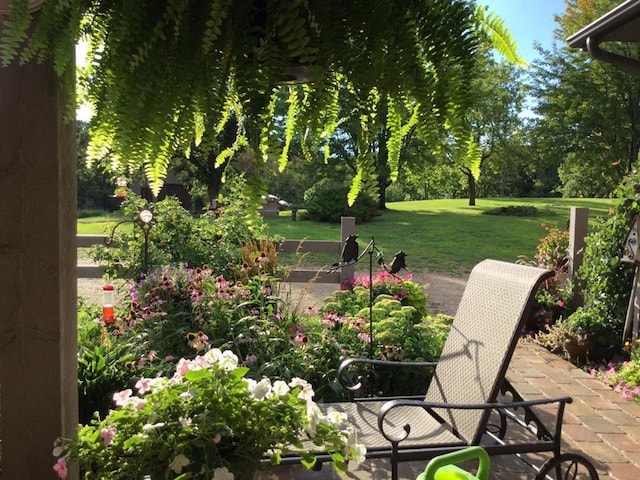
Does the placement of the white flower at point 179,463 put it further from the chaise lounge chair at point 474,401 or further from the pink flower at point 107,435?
the chaise lounge chair at point 474,401

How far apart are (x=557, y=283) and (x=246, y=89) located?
19.4 feet

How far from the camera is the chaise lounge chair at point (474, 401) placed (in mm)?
2232

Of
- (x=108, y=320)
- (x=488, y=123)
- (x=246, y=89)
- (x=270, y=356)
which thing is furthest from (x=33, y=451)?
(x=488, y=123)

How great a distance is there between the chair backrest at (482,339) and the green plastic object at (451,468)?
4.00 feet

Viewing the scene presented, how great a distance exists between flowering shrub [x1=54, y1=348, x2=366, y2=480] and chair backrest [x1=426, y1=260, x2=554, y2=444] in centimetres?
108

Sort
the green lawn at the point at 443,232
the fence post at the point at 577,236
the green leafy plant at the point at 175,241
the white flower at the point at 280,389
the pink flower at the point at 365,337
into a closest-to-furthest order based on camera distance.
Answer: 1. the white flower at the point at 280,389
2. the pink flower at the point at 365,337
3. the green leafy plant at the point at 175,241
4. the fence post at the point at 577,236
5. the green lawn at the point at 443,232

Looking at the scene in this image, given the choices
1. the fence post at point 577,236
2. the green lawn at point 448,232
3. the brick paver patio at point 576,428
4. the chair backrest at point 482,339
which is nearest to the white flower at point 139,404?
the brick paver patio at point 576,428

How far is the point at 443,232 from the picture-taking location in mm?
16688

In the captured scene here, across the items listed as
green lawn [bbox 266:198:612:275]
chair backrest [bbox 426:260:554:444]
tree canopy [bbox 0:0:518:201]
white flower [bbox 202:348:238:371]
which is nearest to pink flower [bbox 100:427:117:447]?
white flower [bbox 202:348:238:371]

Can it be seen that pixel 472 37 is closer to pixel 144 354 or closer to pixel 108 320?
pixel 144 354

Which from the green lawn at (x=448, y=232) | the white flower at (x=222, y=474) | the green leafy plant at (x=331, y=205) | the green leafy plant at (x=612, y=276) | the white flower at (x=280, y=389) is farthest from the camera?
the green leafy plant at (x=331, y=205)

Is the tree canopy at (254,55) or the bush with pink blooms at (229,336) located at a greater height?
the tree canopy at (254,55)

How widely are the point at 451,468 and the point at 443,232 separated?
52.6ft

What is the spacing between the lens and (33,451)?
4.90ft
